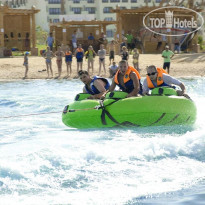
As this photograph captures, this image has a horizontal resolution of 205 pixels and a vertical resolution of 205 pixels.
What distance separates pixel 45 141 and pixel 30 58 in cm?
1804

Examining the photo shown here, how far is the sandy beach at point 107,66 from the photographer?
2152cm

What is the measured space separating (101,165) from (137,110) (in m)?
2.31

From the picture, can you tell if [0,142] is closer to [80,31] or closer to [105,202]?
[105,202]

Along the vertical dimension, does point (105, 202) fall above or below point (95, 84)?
below

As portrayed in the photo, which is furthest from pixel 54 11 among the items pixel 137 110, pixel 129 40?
pixel 137 110

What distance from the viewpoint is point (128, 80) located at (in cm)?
867

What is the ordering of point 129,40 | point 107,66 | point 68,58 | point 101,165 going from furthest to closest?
point 129,40 → point 107,66 → point 68,58 → point 101,165

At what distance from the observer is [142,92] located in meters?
8.88

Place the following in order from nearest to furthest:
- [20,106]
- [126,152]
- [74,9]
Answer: [126,152]
[20,106]
[74,9]

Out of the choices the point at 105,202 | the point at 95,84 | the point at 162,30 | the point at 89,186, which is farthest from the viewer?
the point at 162,30

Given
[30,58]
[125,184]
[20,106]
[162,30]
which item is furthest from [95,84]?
[162,30]

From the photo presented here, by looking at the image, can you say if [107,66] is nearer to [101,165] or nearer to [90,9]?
[101,165]
